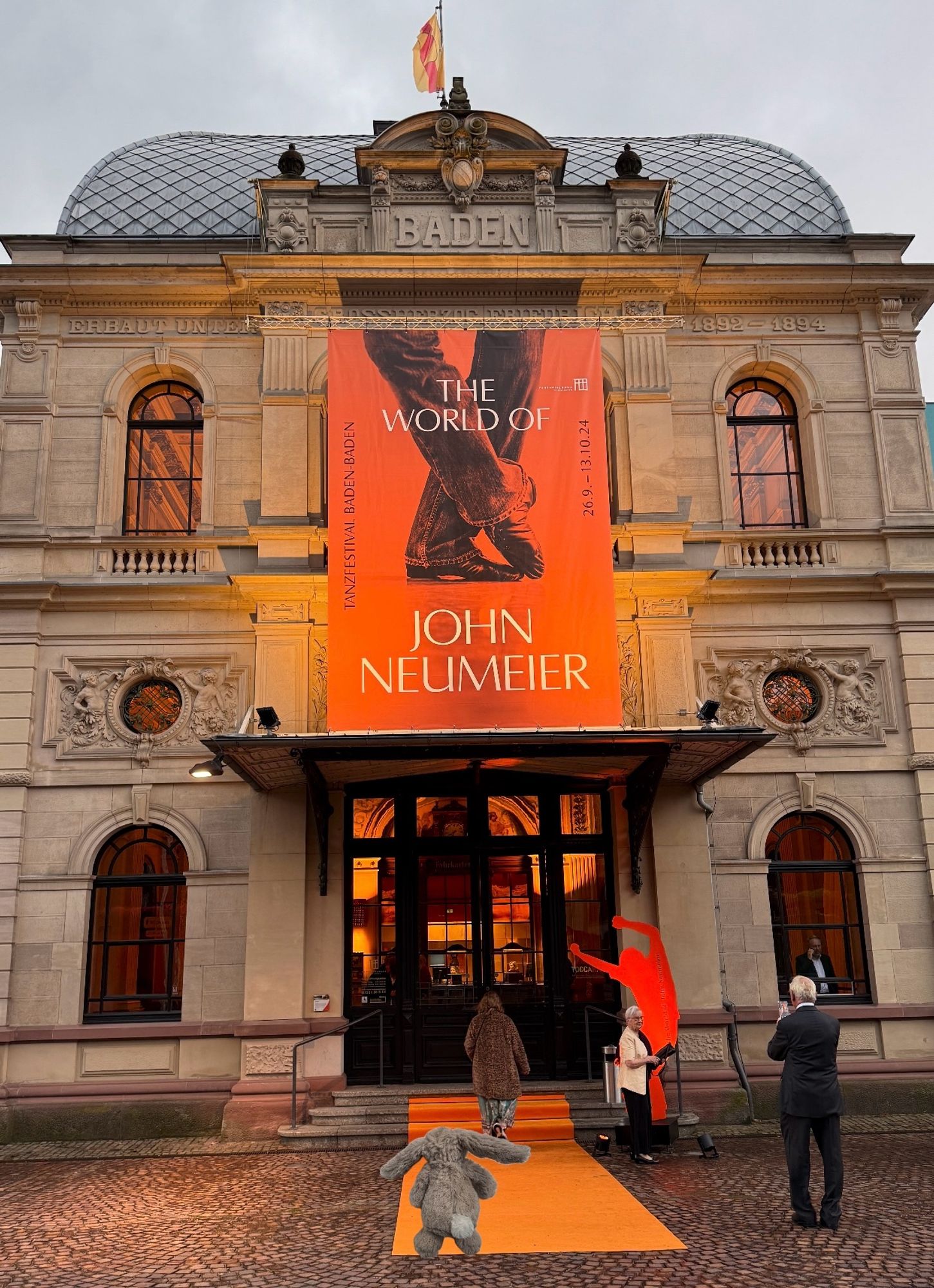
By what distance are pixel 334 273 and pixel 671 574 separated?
21.4 feet

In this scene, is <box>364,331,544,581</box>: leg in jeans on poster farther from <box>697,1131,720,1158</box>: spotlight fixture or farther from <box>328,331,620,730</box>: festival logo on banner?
<box>697,1131,720,1158</box>: spotlight fixture

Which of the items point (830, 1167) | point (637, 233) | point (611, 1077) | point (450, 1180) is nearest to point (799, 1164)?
point (830, 1167)

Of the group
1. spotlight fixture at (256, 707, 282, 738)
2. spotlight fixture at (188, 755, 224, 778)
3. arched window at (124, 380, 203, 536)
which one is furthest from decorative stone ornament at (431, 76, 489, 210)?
spotlight fixture at (188, 755, 224, 778)

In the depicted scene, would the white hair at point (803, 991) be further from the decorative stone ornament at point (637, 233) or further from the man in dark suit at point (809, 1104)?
the decorative stone ornament at point (637, 233)

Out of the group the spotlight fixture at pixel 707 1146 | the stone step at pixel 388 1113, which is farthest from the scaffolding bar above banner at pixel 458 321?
the spotlight fixture at pixel 707 1146

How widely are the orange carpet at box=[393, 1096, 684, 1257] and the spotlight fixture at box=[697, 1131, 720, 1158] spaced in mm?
951

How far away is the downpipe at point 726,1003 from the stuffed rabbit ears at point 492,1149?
669 centimetres

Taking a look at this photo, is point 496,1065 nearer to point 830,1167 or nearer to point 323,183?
point 830,1167

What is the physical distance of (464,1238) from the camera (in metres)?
7.31

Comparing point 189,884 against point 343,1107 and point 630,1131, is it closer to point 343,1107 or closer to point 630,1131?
point 343,1107

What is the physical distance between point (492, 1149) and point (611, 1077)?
5.31m

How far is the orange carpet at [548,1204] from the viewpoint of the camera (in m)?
8.61

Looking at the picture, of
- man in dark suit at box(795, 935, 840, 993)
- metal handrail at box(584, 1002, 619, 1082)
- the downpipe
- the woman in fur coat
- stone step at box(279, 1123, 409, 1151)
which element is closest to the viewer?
the woman in fur coat

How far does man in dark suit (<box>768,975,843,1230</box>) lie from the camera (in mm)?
8531
